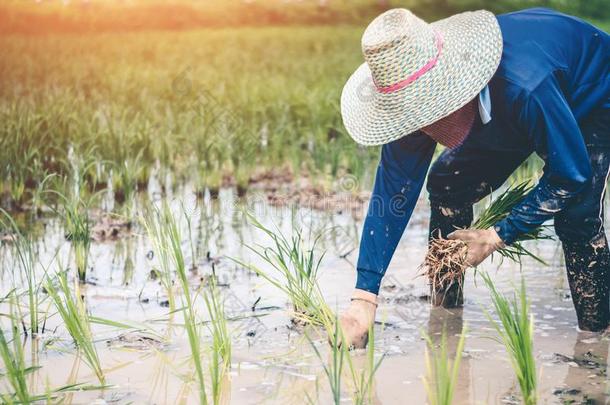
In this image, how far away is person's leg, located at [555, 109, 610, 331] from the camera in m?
3.30

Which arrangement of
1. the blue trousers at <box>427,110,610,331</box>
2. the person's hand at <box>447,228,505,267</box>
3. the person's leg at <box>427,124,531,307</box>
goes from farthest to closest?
1. the person's leg at <box>427,124,531,307</box>
2. the blue trousers at <box>427,110,610,331</box>
3. the person's hand at <box>447,228,505,267</box>

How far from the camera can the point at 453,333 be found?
11.7ft

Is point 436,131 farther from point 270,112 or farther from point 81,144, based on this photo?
point 270,112

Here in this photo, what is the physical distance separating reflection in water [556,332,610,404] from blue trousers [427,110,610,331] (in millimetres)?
112

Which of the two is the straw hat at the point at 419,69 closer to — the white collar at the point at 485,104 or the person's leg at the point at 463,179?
the white collar at the point at 485,104

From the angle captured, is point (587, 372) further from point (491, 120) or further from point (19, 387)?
point (19, 387)

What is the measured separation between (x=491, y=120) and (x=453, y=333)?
80 centimetres

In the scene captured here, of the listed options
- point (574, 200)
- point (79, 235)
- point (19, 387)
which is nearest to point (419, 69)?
point (574, 200)

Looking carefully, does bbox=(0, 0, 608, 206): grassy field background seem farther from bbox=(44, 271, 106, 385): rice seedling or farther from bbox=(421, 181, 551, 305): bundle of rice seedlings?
bbox=(421, 181, 551, 305): bundle of rice seedlings

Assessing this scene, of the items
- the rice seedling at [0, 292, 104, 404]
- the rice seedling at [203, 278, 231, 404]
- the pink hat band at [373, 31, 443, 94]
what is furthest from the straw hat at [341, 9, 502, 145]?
the rice seedling at [0, 292, 104, 404]

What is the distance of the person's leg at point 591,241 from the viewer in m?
→ 3.30

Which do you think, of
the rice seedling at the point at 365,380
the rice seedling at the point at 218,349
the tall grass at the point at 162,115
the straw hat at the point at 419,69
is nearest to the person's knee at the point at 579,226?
the straw hat at the point at 419,69

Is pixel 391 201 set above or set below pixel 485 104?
below

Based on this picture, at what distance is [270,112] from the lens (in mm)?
7371
